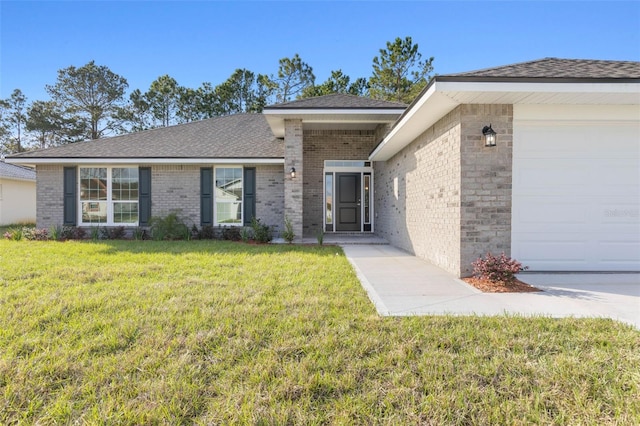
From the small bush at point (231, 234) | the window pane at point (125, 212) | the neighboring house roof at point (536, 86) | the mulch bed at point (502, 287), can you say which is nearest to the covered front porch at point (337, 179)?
the small bush at point (231, 234)

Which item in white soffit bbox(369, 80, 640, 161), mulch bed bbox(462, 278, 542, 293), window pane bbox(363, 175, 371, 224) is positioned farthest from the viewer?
window pane bbox(363, 175, 371, 224)

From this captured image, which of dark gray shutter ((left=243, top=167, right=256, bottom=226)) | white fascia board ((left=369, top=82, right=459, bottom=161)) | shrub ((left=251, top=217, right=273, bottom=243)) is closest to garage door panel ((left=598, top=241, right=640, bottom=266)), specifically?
white fascia board ((left=369, top=82, right=459, bottom=161))

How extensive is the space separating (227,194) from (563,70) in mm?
9287

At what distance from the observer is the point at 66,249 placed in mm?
7656

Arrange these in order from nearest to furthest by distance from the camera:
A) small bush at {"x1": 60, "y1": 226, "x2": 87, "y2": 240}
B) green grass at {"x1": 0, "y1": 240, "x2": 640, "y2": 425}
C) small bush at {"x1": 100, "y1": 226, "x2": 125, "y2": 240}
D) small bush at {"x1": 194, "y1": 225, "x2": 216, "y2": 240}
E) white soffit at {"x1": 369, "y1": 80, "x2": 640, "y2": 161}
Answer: green grass at {"x1": 0, "y1": 240, "x2": 640, "y2": 425}
white soffit at {"x1": 369, "y1": 80, "x2": 640, "y2": 161}
small bush at {"x1": 60, "y1": 226, "x2": 87, "y2": 240}
small bush at {"x1": 100, "y1": 226, "x2": 125, "y2": 240}
small bush at {"x1": 194, "y1": 225, "x2": 216, "y2": 240}

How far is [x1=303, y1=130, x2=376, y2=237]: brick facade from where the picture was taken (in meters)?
11.3

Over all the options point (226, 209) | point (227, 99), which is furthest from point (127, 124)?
point (226, 209)

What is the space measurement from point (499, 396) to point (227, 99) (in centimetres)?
2905

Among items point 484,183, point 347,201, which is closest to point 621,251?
point 484,183

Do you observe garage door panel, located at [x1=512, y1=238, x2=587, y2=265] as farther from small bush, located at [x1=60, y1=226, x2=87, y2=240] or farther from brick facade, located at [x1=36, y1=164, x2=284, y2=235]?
small bush, located at [x1=60, y1=226, x2=87, y2=240]

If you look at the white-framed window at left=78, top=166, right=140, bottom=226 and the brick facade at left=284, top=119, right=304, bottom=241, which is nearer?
the brick facade at left=284, top=119, right=304, bottom=241

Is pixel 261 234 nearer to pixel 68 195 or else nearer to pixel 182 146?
pixel 182 146

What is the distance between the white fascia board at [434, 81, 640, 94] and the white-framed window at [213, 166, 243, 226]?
25.5 feet

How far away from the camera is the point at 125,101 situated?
91.9 feet
